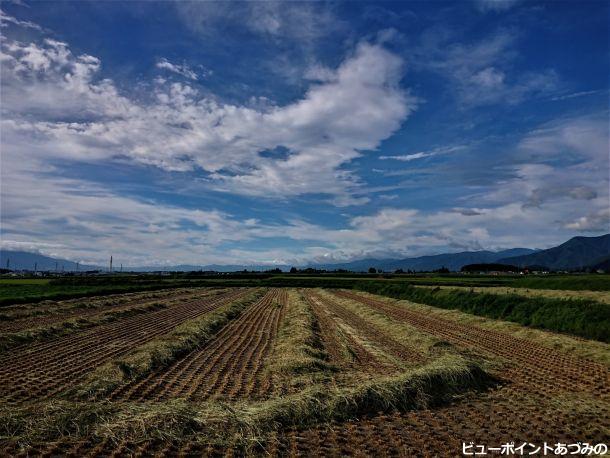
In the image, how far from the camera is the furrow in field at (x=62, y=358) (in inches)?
328

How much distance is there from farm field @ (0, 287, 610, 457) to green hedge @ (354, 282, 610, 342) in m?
1.77

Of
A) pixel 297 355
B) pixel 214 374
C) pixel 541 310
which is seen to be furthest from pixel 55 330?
pixel 541 310

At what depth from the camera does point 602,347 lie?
1377cm

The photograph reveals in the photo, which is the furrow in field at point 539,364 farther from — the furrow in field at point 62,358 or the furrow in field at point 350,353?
the furrow in field at point 62,358

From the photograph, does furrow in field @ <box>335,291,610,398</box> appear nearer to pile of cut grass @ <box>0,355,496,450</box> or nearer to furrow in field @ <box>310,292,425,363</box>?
furrow in field @ <box>310,292,425,363</box>

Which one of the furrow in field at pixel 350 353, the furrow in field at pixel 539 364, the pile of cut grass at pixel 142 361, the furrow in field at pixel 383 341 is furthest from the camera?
the furrow in field at pixel 383 341

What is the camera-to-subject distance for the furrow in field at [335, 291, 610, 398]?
30.3 feet

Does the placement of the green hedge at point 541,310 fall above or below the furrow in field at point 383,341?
above

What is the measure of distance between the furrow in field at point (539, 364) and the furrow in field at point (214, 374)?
607 cm

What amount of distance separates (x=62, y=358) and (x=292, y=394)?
7.10 meters

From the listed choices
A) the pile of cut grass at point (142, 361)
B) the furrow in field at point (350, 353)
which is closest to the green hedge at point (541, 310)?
the furrow in field at point (350, 353)

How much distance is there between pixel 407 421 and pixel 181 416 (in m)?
3.56

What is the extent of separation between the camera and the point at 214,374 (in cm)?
955

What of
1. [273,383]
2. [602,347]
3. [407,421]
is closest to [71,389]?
[273,383]
